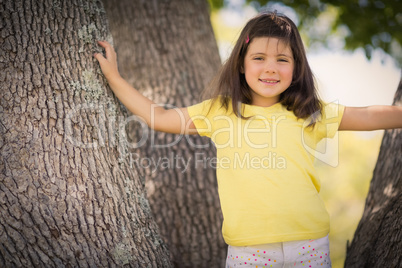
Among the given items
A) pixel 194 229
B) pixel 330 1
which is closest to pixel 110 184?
pixel 194 229

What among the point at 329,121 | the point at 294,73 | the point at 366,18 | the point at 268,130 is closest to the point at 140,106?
the point at 268,130

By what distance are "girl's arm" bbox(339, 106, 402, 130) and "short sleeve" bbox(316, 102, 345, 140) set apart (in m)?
0.04

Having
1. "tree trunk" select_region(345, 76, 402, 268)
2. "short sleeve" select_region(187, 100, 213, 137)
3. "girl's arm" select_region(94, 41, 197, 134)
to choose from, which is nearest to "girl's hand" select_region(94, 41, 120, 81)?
"girl's arm" select_region(94, 41, 197, 134)

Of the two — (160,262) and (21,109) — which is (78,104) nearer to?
(21,109)

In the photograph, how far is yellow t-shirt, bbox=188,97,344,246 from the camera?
6.64ft

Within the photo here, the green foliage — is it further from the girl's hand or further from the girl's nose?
the girl's hand

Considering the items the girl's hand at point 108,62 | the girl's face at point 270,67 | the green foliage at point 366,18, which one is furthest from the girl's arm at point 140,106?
the green foliage at point 366,18

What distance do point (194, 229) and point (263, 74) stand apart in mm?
1668

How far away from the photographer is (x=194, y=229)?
3.25m

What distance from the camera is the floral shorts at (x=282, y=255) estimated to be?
202 cm

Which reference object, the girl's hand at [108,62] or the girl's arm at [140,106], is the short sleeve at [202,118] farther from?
the girl's hand at [108,62]

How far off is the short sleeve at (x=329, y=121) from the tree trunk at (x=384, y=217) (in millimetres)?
674

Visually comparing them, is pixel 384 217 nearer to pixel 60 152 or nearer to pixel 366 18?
pixel 60 152

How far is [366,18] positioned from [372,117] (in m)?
2.26
